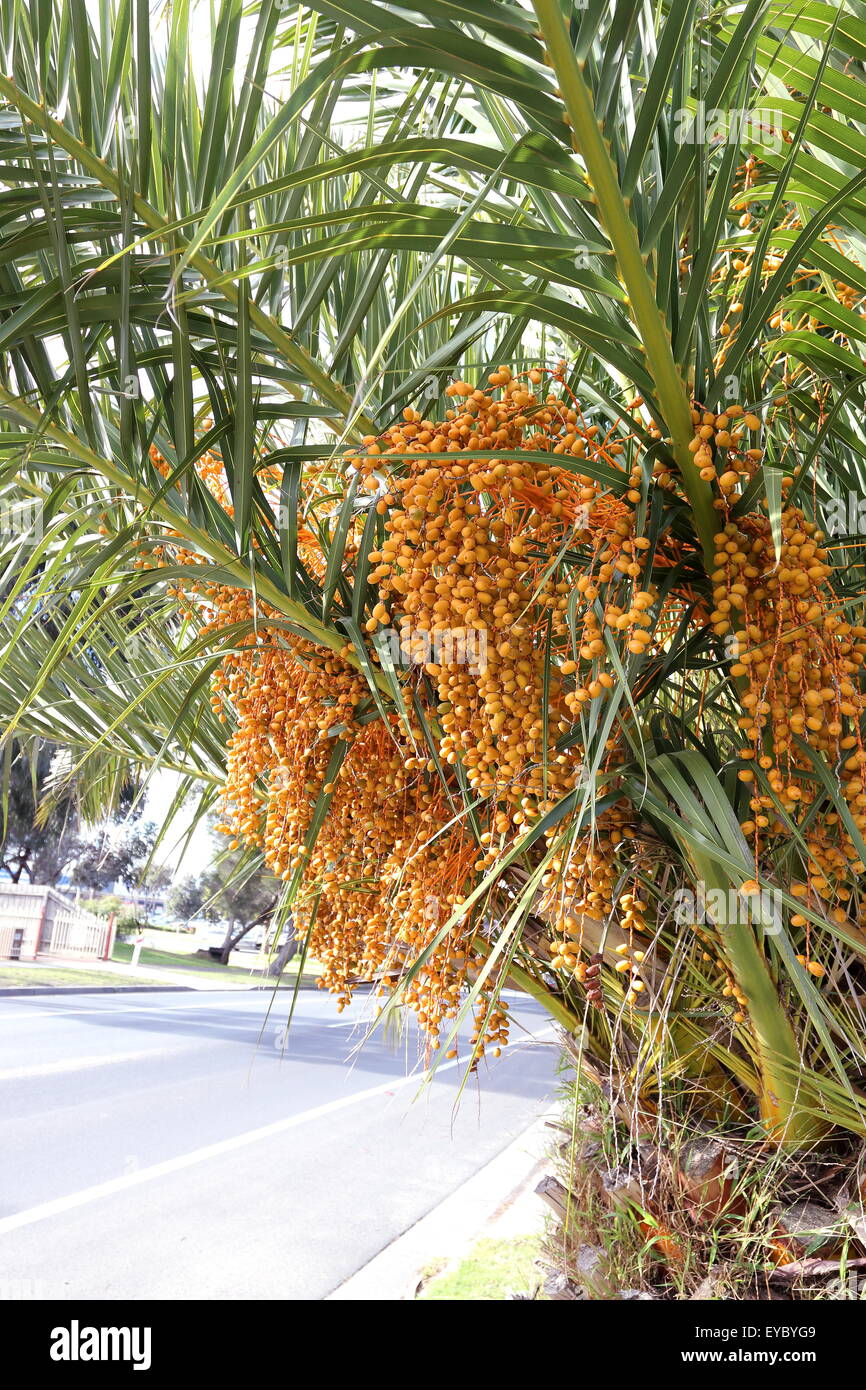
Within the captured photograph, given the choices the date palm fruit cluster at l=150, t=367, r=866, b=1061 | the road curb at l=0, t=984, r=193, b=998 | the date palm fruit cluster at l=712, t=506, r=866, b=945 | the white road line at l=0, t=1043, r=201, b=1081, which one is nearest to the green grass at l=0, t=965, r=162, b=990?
the road curb at l=0, t=984, r=193, b=998

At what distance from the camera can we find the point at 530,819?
2.52 feet

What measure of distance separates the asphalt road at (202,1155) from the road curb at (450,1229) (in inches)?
2.8

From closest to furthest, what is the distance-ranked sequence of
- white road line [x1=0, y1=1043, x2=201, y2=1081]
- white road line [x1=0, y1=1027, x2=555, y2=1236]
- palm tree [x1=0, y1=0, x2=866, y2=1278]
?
1. palm tree [x1=0, y1=0, x2=866, y2=1278]
2. white road line [x1=0, y1=1027, x2=555, y2=1236]
3. white road line [x1=0, y1=1043, x2=201, y2=1081]

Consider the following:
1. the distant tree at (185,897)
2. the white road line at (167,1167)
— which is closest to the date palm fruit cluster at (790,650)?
the white road line at (167,1167)

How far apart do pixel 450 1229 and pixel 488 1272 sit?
74cm

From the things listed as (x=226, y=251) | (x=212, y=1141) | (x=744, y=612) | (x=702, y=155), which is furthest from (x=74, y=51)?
(x=212, y=1141)

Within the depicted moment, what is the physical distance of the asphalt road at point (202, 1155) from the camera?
2.49 meters

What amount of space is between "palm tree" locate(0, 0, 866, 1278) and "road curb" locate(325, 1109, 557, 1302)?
1339 mm

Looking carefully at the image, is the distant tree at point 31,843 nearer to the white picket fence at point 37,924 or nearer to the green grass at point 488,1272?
the white picket fence at point 37,924

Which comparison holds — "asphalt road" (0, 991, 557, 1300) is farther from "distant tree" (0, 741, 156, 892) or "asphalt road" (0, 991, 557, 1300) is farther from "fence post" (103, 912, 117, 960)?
"fence post" (103, 912, 117, 960)

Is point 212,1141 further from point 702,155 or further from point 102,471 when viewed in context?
point 702,155

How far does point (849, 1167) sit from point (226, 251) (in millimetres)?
1047

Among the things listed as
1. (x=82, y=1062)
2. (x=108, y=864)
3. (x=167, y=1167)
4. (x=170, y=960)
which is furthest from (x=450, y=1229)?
(x=170, y=960)

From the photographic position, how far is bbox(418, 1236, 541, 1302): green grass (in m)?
2.11
